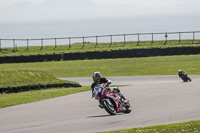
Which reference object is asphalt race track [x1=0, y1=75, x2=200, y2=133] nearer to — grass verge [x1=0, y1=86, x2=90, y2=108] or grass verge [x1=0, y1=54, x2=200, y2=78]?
grass verge [x1=0, y1=86, x2=90, y2=108]

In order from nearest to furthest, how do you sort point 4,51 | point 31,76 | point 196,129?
point 196,129, point 31,76, point 4,51

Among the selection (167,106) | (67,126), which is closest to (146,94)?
(167,106)

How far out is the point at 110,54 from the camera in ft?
170

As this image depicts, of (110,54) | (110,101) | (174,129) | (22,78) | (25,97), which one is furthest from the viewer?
(110,54)

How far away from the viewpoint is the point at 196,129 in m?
12.1

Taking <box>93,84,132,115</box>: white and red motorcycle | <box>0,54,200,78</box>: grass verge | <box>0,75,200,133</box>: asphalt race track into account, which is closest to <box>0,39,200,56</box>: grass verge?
<box>0,54,200,78</box>: grass verge

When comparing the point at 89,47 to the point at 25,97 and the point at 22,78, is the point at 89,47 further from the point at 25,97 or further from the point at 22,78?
the point at 25,97

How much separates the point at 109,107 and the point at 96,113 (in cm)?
135

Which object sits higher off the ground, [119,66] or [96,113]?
[96,113]

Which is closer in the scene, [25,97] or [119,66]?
[25,97]

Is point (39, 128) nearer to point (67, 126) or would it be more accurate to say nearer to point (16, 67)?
point (67, 126)

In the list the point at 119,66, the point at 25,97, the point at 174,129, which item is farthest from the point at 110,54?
the point at 174,129

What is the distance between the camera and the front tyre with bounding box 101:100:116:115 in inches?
641

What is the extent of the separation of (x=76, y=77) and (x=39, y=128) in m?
23.2
